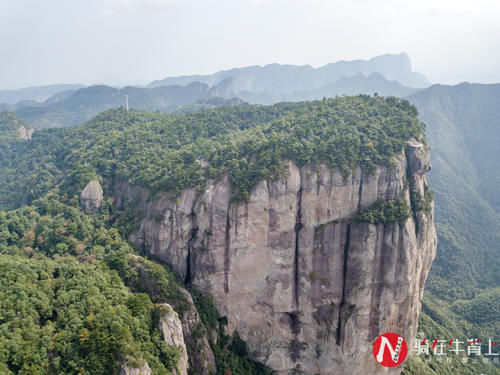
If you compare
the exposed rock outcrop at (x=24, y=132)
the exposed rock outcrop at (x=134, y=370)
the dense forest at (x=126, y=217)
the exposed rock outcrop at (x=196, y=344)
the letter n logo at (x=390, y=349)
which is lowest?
the letter n logo at (x=390, y=349)

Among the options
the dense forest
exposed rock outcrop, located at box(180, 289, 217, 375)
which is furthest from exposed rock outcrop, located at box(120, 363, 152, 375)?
exposed rock outcrop, located at box(180, 289, 217, 375)

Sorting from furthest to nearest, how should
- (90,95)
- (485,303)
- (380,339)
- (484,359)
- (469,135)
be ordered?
(90,95)
(469,135)
(485,303)
(484,359)
(380,339)

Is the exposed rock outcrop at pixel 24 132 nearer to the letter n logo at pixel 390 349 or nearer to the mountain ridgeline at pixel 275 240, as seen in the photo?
the mountain ridgeline at pixel 275 240

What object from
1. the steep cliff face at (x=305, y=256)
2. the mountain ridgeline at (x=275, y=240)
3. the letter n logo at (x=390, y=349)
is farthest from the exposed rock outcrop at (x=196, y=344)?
the letter n logo at (x=390, y=349)

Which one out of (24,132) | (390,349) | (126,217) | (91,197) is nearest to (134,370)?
(126,217)

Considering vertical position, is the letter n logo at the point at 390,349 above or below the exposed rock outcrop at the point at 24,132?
below

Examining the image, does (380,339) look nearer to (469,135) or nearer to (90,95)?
(469,135)

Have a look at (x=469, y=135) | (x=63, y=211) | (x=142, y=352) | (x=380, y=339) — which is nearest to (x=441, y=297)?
(x=380, y=339)
